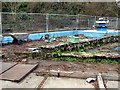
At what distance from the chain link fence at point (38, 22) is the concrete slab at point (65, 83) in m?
8.70

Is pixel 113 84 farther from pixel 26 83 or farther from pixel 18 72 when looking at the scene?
pixel 18 72

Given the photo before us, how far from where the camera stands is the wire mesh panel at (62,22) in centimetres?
1508

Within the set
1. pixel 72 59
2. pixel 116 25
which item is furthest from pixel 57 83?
pixel 116 25

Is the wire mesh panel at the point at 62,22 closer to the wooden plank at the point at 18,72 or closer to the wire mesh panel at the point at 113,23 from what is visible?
the wire mesh panel at the point at 113,23

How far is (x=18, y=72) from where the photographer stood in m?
4.59

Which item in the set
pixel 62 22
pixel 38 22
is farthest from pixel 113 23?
pixel 38 22

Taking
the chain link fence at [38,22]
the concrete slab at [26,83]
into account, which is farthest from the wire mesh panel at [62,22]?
the concrete slab at [26,83]

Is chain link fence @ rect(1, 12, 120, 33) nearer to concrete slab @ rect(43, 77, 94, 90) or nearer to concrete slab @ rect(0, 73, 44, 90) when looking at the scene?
concrete slab @ rect(0, 73, 44, 90)

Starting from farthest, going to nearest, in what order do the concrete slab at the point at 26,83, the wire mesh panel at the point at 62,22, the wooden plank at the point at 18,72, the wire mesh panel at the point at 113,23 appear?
the wire mesh panel at the point at 113,23 → the wire mesh panel at the point at 62,22 → the wooden plank at the point at 18,72 → the concrete slab at the point at 26,83

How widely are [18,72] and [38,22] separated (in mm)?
9838

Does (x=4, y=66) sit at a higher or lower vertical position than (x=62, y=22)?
lower

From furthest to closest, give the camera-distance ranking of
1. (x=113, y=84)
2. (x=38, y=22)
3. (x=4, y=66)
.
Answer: (x=38, y=22), (x=4, y=66), (x=113, y=84)

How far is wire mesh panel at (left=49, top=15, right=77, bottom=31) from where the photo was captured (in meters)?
15.1

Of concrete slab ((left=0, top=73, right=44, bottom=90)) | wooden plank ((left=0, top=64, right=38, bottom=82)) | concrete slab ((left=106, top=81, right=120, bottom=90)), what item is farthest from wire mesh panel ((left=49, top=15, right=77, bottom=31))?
concrete slab ((left=106, top=81, right=120, bottom=90))
